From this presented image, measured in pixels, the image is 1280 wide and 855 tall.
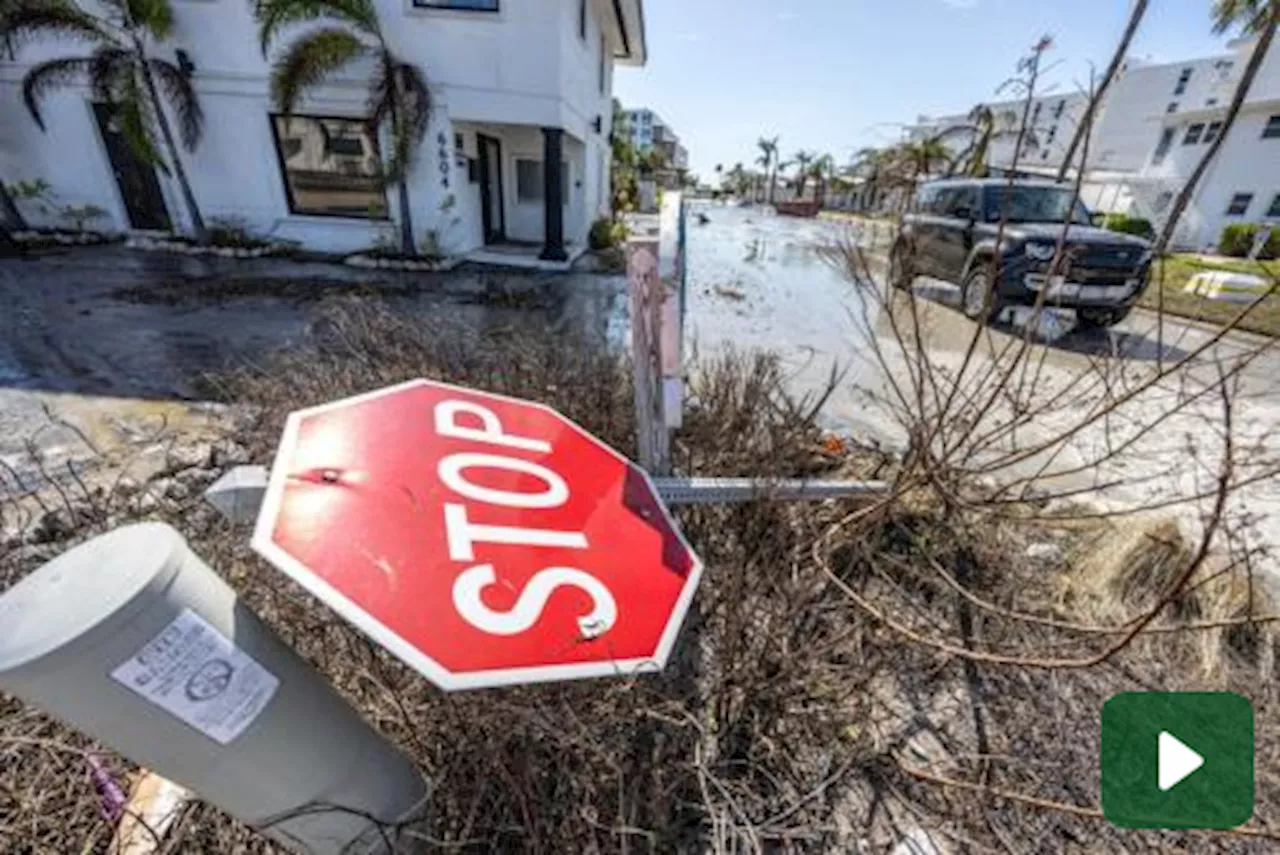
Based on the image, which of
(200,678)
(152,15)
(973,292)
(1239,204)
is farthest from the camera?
(1239,204)

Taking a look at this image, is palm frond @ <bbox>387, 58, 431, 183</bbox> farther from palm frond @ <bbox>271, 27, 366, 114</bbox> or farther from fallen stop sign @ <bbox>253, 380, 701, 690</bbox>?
fallen stop sign @ <bbox>253, 380, 701, 690</bbox>

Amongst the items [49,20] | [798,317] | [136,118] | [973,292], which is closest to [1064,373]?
[973,292]

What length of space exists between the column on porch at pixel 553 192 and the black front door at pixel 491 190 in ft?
7.69

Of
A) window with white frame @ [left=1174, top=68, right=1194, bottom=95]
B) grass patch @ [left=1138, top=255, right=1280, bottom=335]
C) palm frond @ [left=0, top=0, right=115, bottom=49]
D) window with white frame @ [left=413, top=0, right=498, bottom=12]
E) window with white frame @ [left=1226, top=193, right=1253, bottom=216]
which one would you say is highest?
window with white frame @ [left=1174, top=68, right=1194, bottom=95]

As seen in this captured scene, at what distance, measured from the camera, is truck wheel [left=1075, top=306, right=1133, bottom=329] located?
7246mm

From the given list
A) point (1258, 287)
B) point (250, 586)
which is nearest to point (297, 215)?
point (250, 586)

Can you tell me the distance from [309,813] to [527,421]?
32.5 inches

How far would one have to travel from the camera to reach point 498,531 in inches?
36.6

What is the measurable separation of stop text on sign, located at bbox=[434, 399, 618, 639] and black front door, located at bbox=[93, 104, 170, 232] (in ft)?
42.7

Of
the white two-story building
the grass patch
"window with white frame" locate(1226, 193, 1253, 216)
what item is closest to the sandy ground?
the grass patch

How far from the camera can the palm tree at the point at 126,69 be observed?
8.16 m

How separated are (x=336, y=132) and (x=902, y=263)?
417 inches

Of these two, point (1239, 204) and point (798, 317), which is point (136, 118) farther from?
point (1239, 204)

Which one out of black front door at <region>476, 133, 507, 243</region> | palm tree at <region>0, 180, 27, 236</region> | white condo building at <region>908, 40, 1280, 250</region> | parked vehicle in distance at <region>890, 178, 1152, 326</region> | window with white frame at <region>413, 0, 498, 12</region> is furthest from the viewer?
white condo building at <region>908, 40, 1280, 250</region>
